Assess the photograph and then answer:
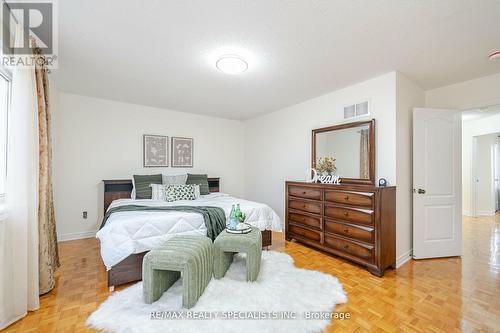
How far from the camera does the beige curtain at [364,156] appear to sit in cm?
301

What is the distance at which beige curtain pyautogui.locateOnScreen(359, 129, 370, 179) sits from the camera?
9.88ft

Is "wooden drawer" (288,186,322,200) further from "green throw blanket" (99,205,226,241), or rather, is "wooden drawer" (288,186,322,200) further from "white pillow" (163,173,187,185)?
"white pillow" (163,173,187,185)

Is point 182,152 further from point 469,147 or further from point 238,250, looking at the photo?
point 469,147

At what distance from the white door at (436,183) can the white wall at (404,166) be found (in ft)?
0.19

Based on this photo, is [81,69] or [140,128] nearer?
[81,69]

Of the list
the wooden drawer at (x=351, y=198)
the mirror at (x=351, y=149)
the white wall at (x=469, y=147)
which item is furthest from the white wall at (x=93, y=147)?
the white wall at (x=469, y=147)

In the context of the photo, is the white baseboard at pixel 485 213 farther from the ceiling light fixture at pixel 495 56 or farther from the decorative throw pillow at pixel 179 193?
the decorative throw pillow at pixel 179 193

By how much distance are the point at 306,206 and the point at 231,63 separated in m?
2.28

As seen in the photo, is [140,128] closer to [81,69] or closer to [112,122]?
[112,122]

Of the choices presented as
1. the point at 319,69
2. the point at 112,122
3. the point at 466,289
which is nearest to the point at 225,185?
the point at 112,122

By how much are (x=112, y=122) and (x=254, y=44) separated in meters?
3.25

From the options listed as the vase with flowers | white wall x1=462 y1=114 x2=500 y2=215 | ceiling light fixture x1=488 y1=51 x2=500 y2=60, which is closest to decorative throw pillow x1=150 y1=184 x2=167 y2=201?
the vase with flowers

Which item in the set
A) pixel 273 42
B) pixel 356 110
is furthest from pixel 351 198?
pixel 273 42

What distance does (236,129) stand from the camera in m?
5.60
